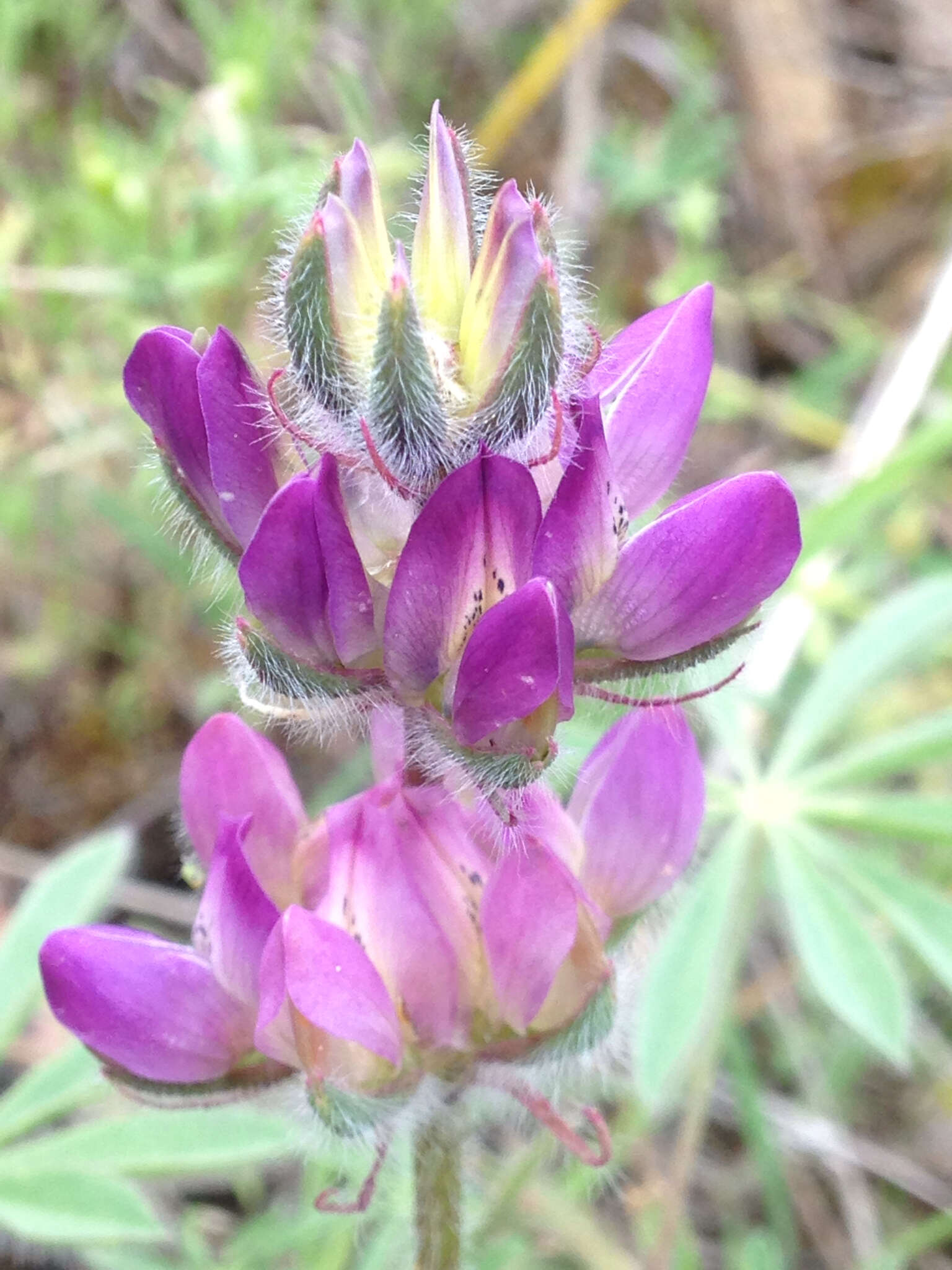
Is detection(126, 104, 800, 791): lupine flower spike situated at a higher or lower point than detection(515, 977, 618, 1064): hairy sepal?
higher

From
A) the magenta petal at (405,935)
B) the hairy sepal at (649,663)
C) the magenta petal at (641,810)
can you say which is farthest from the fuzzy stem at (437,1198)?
the hairy sepal at (649,663)

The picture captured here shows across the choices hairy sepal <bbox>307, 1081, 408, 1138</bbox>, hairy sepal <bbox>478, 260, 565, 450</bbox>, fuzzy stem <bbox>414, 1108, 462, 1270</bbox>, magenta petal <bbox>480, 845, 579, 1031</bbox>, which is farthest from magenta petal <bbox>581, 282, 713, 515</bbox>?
fuzzy stem <bbox>414, 1108, 462, 1270</bbox>

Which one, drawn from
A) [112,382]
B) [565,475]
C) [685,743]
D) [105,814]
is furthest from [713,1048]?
[112,382]

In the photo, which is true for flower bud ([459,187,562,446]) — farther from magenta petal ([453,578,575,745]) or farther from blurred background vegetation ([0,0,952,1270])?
blurred background vegetation ([0,0,952,1270])

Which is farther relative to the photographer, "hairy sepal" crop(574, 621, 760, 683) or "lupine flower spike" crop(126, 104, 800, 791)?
"hairy sepal" crop(574, 621, 760, 683)

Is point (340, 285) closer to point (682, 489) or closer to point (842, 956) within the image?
point (842, 956)

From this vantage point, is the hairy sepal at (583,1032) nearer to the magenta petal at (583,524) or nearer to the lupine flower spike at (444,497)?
the lupine flower spike at (444,497)

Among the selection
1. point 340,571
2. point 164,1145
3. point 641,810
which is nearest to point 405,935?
point 641,810
